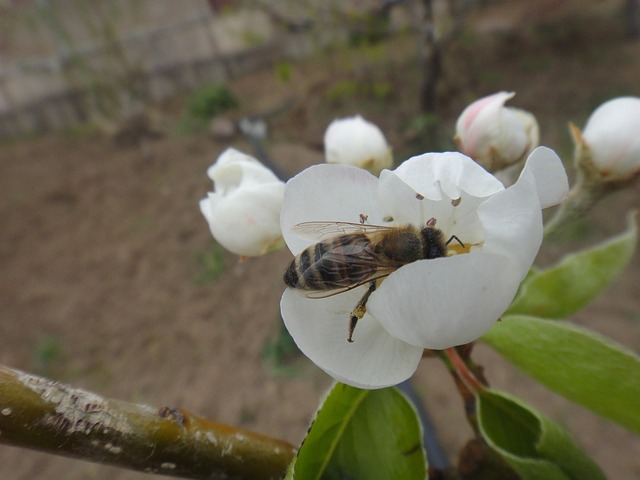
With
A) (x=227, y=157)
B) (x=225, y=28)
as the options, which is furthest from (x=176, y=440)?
(x=225, y=28)

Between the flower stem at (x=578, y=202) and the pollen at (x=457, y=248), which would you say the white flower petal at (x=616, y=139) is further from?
the pollen at (x=457, y=248)

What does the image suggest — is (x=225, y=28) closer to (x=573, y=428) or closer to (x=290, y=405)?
(x=290, y=405)

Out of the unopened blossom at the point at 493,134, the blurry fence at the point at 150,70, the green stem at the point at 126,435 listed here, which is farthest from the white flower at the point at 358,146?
the blurry fence at the point at 150,70

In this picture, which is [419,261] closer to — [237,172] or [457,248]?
[457,248]

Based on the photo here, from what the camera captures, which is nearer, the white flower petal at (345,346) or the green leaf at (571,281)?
the white flower petal at (345,346)

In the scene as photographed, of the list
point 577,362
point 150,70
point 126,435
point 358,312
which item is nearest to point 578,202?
point 577,362

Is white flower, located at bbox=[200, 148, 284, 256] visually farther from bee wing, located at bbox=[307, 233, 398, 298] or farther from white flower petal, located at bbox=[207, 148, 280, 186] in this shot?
bee wing, located at bbox=[307, 233, 398, 298]
